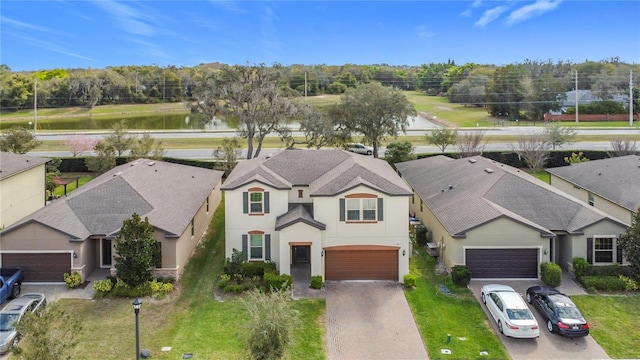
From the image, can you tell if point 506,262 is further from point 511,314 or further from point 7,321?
point 7,321

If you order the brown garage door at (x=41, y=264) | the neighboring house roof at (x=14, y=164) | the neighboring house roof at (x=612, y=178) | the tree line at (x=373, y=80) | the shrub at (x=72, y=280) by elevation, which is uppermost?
the tree line at (x=373, y=80)

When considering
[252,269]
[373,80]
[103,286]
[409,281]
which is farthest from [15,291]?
[373,80]

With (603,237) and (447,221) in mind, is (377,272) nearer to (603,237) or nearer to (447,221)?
(447,221)

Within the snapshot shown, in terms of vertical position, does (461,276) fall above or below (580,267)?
below

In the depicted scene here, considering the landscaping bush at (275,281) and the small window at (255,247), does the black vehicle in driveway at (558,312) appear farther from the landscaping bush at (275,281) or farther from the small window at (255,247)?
the small window at (255,247)

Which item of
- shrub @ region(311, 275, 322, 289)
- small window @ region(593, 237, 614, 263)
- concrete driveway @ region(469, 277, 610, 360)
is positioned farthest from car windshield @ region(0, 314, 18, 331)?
small window @ region(593, 237, 614, 263)

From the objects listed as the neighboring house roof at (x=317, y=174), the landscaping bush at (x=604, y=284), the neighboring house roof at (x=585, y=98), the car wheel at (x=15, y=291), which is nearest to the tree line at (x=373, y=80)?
the neighboring house roof at (x=585, y=98)
